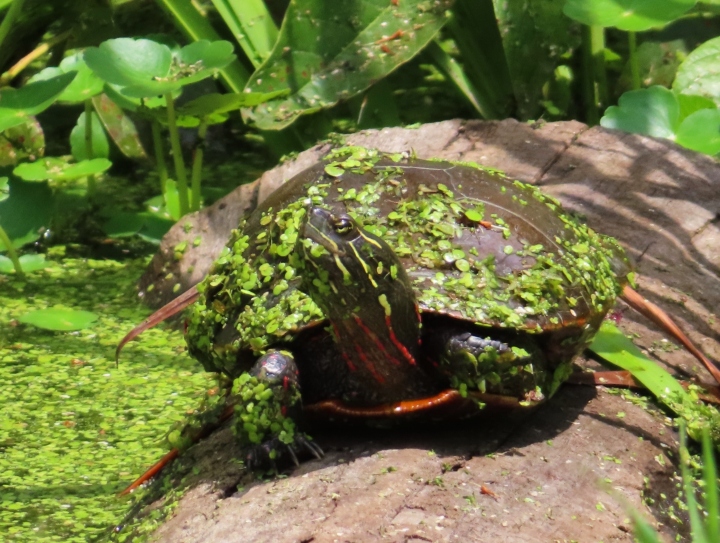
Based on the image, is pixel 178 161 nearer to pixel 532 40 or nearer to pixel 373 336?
pixel 532 40

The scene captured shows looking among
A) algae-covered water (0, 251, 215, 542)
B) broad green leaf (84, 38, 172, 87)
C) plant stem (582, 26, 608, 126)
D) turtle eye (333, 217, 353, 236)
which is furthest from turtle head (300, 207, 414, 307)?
plant stem (582, 26, 608, 126)

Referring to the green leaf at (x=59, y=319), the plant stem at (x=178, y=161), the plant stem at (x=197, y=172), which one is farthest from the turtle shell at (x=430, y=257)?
the plant stem at (x=197, y=172)

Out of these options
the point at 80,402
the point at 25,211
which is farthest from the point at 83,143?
the point at 80,402

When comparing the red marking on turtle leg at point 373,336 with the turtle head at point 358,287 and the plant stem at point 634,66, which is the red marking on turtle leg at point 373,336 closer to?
the turtle head at point 358,287

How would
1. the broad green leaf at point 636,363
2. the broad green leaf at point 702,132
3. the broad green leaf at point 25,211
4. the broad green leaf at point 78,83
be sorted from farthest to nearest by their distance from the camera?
the broad green leaf at point 25,211 < the broad green leaf at point 78,83 < the broad green leaf at point 702,132 < the broad green leaf at point 636,363

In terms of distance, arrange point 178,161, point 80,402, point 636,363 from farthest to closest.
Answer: point 178,161
point 80,402
point 636,363

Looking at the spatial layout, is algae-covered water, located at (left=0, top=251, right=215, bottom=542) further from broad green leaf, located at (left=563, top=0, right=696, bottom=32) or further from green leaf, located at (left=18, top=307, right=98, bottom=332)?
broad green leaf, located at (left=563, top=0, right=696, bottom=32)
